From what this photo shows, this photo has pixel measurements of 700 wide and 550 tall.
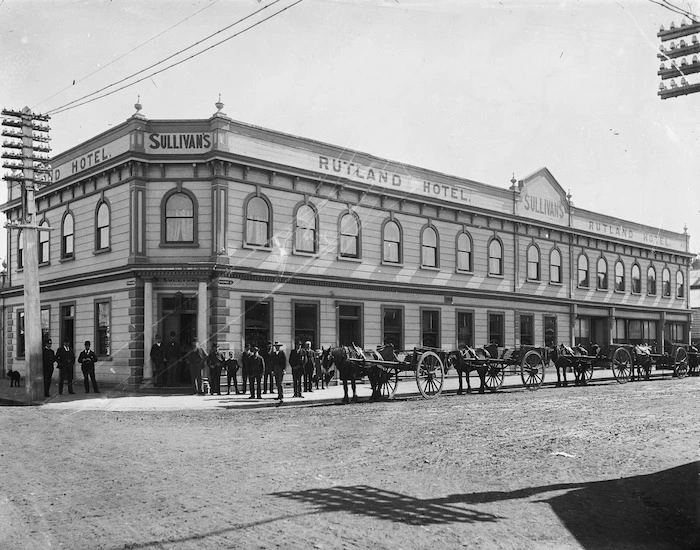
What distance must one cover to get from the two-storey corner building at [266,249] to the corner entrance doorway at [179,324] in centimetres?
5

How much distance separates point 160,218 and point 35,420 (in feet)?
30.0

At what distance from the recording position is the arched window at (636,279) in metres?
42.0

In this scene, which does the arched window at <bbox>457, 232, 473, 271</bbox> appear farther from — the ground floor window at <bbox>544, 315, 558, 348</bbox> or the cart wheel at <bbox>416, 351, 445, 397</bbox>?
the cart wheel at <bbox>416, 351, 445, 397</bbox>

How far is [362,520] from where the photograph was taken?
6543mm

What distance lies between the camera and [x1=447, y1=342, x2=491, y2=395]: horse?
70.4 feet

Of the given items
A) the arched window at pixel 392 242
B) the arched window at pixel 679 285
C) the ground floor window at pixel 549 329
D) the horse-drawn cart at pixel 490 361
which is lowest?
the horse-drawn cart at pixel 490 361

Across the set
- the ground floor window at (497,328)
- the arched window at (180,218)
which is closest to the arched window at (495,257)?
the ground floor window at (497,328)

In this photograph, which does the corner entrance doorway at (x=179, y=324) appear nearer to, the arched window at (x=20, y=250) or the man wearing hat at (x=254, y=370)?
the man wearing hat at (x=254, y=370)

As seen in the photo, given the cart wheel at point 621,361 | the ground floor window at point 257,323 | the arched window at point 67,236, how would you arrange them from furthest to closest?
the cart wheel at point 621,361, the arched window at point 67,236, the ground floor window at point 257,323

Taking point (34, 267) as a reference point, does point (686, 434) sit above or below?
below

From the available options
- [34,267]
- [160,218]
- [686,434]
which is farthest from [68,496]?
[160,218]

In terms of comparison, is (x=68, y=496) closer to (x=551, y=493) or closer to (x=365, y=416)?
(x=551, y=493)

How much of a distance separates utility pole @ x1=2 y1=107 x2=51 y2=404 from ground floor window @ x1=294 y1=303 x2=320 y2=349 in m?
8.13

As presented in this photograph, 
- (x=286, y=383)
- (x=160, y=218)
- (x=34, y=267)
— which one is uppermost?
(x=160, y=218)
